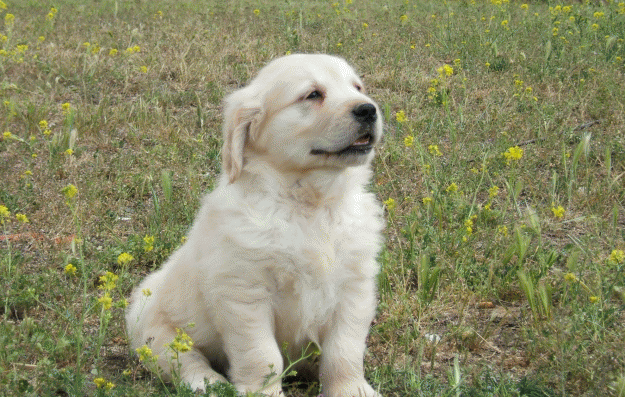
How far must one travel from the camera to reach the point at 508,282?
129 inches

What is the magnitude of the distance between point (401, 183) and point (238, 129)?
1909 millimetres

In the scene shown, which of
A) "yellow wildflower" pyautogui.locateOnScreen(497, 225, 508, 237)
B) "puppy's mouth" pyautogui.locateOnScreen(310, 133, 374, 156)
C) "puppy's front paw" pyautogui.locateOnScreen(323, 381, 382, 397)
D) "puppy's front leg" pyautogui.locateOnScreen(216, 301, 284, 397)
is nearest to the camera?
"puppy's front leg" pyautogui.locateOnScreen(216, 301, 284, 397)

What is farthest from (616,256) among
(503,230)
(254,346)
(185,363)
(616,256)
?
(185,363)

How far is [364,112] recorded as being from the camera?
2672mm

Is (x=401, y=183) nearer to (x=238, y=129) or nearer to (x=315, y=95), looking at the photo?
(x=315, y=95)

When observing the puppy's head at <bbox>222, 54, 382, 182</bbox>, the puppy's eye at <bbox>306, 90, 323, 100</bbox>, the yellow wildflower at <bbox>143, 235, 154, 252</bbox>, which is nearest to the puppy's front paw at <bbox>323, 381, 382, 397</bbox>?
the puppy's head at <bbox>222, 54, 382, 182</bbox>

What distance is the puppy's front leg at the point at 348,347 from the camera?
2594 mm

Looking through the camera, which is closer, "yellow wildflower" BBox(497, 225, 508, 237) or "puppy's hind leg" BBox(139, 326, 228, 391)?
"puppy's hind leg" BBox(139, 326, 228, 391)

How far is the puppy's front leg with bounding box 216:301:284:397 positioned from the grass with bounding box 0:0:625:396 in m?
0.15

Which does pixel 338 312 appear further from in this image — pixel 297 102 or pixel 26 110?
pixel 26 110

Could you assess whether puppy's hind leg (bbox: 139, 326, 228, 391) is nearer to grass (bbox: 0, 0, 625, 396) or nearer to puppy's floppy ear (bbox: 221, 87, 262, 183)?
grass (bbox: 0, 0, 625, 396)

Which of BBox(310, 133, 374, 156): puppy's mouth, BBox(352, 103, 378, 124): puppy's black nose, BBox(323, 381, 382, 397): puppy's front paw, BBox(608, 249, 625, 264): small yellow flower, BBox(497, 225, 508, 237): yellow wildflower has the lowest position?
BBox(323, 381, 382, 397): puppy's front paw

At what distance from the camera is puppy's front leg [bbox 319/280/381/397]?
259 centimetres

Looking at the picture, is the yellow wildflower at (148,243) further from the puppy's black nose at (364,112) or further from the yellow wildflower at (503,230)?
the yellow wildflower at (503,230)
